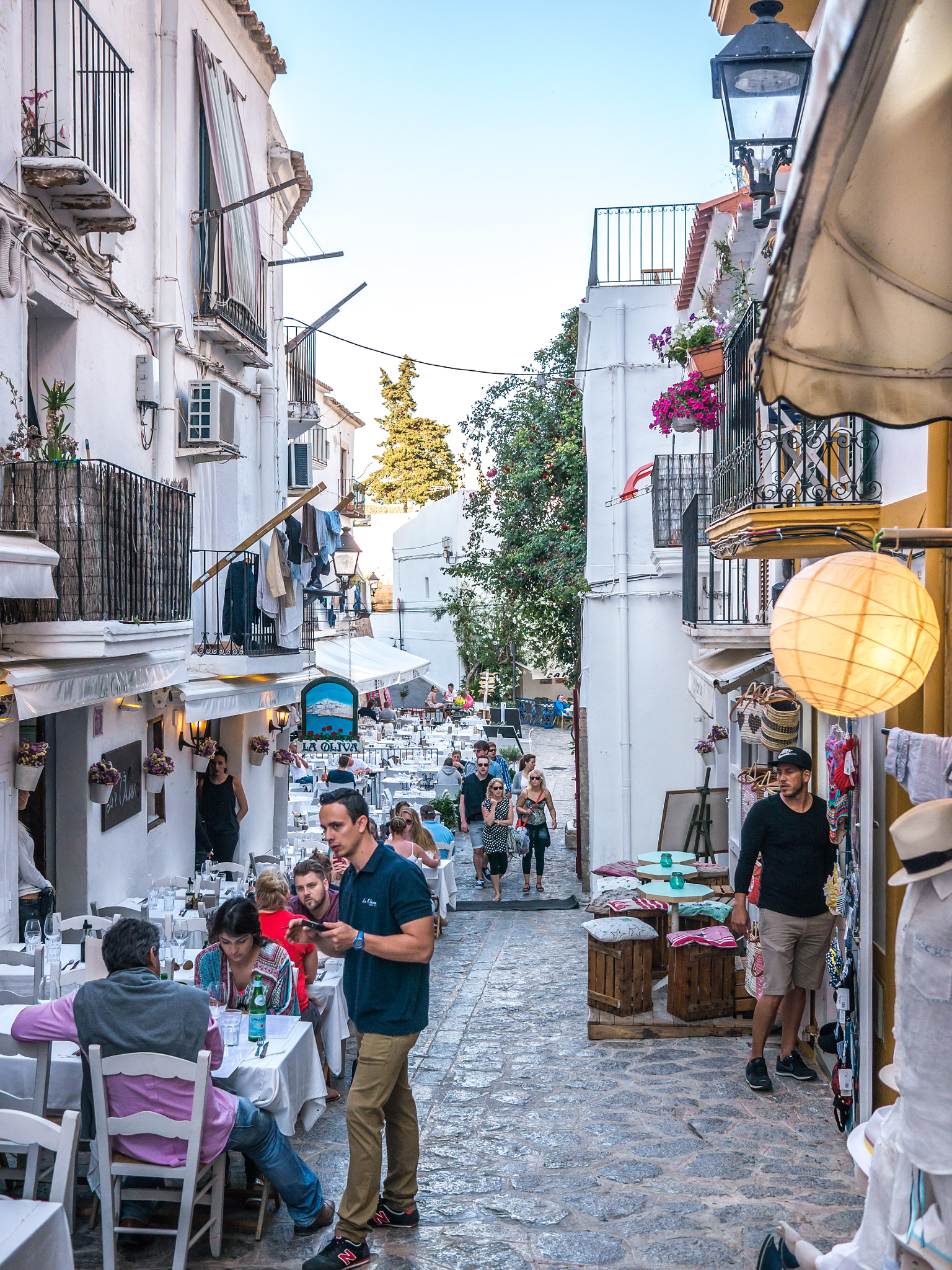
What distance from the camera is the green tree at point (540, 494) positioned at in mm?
22656

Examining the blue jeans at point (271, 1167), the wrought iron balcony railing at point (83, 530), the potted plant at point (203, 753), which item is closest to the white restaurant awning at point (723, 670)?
the blue jeans at point (271, 1167)

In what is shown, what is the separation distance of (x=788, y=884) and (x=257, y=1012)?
3294mm

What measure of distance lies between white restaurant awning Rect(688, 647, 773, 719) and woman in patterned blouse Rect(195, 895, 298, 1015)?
433cm

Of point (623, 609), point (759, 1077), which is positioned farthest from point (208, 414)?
point (759, 1077)

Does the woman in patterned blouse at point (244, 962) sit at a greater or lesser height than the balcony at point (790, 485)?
lesser

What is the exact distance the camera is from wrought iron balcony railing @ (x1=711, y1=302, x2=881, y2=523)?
662 cm

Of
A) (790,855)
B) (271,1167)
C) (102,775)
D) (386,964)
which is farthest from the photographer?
(102,775)

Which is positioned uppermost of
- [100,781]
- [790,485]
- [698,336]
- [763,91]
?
[763,91]

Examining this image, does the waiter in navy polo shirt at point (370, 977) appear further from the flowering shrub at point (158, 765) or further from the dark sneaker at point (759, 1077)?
the flowering shrub at point (158, 765)

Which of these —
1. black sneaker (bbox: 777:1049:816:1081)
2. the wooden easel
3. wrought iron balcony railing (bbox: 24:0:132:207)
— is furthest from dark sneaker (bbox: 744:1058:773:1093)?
wrought iron balcony railing (bbox: 24:0:132:207)

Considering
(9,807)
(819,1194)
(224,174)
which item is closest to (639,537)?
(224,174)

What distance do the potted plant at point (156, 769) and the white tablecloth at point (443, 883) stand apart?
3.01 m

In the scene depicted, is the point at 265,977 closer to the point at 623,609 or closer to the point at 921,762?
the point at 921,762

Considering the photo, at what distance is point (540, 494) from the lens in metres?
23.0
